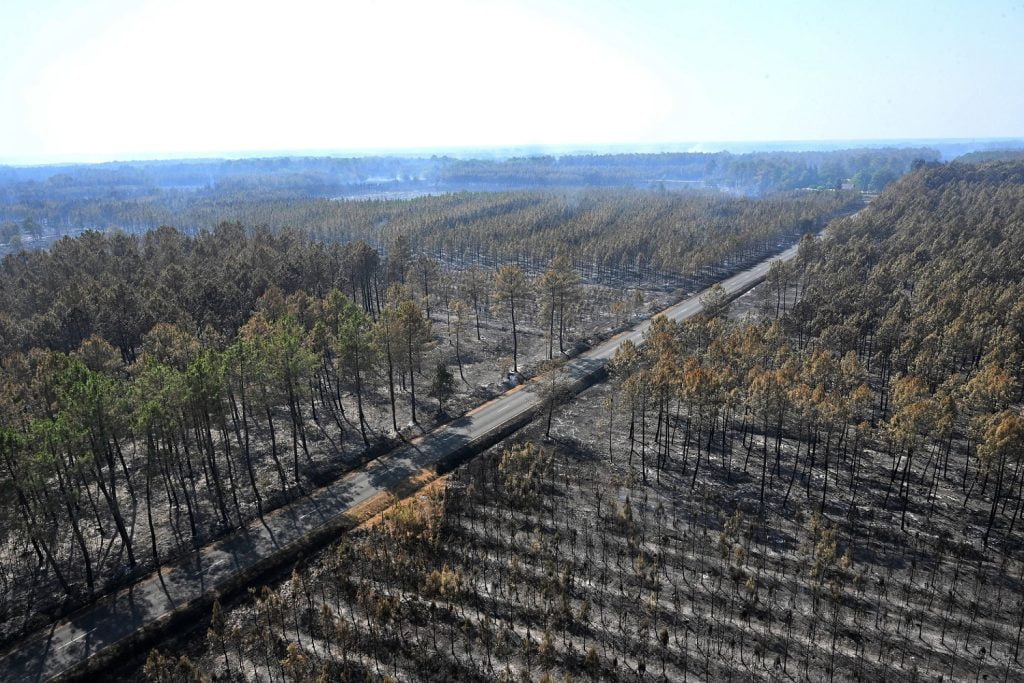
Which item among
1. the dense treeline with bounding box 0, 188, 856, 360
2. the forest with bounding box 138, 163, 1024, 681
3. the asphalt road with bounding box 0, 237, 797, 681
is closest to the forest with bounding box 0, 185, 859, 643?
the dense treeline with bounding box 0, 188, 856, 360

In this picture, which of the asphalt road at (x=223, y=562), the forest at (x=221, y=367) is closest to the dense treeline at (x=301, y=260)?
the forest at (x=221, y=367)

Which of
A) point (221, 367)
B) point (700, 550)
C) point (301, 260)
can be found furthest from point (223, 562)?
point (301, 260)

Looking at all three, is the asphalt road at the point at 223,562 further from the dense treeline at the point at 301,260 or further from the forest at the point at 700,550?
the dense treeline at the point at 301,260

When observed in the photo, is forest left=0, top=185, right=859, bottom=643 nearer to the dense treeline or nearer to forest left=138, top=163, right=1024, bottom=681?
the dense treeline

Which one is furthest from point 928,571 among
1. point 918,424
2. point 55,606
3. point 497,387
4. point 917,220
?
point 917,220

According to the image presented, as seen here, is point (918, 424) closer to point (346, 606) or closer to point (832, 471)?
point (832, 471)

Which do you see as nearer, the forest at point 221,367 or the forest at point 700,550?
the forest at point 700,550
